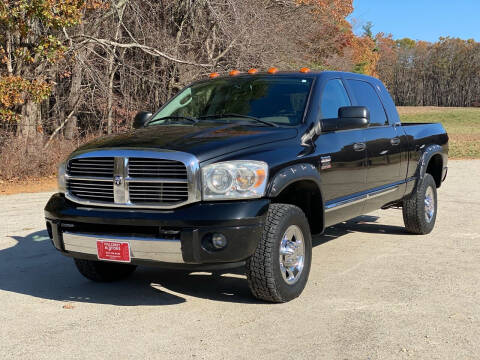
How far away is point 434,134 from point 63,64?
10.9 meters

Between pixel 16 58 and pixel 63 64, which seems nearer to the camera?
pixel 16 58

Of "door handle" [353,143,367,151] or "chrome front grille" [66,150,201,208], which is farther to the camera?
"door handle" [353,143,367,151]

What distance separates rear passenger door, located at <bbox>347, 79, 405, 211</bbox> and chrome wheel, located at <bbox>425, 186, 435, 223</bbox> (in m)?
1.00

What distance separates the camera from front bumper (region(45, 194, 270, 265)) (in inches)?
187

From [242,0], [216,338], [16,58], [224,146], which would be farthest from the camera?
[242,0]

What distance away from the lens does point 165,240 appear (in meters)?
4.78

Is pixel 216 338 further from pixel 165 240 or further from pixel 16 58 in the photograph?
pixel 16 58

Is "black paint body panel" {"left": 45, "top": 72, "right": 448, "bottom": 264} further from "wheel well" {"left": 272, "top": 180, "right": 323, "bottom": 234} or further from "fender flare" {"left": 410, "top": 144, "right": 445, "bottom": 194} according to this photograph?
"fender flare" {"left": 410, "top": 144, "right": 445, "bottom": 194}

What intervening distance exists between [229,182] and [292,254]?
93 centimetres

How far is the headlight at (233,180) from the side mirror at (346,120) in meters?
1.20

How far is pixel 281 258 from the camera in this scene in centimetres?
524

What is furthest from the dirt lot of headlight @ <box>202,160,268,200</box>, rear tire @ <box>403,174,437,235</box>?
headlight @ <box>202,160,268,200</box>

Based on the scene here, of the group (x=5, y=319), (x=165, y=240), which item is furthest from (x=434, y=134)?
(x=5, y=319)

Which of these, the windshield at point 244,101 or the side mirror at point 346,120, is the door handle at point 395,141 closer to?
the side mirror at point 346,120
